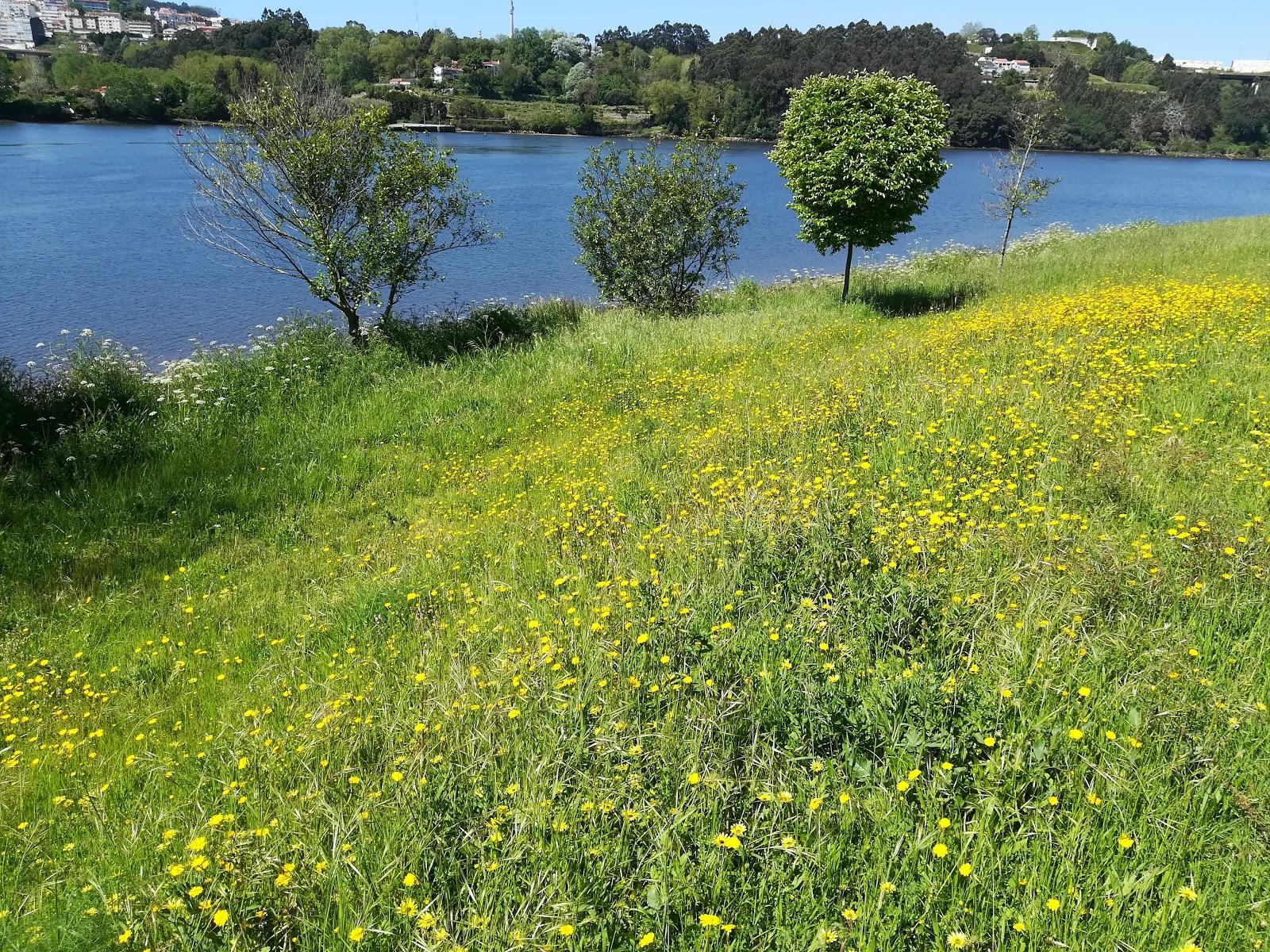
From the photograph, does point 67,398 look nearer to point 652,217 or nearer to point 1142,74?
point 652,217

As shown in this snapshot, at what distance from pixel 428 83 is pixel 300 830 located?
138m

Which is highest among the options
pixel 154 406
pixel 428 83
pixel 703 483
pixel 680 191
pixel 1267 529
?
pixel 428 83

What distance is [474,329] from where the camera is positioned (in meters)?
16.4

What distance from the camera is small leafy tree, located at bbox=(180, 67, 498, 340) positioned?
1439cm

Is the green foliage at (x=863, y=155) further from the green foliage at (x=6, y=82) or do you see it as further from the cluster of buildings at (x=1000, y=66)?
the cluster of buildings at (x=1000, y=66)

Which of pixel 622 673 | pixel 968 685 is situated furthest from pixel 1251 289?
pixel 622 673

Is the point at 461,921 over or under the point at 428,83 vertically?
under

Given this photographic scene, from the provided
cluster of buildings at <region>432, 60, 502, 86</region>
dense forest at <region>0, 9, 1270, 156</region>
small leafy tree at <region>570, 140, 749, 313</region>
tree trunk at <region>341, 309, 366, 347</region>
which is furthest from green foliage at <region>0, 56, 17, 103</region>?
tree trunk at <region>341, 309, 366, 347</region>

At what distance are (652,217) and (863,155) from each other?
223 inches

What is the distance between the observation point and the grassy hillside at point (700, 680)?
9.37 ft

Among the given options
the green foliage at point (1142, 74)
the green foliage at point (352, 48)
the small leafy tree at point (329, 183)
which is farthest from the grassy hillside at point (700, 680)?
the green foliage at point (1142, 74)

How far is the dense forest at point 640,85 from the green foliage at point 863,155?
69792 mm

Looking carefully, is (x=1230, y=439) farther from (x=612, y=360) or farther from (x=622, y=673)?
(x=612, y=360)

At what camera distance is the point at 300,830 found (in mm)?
3277
